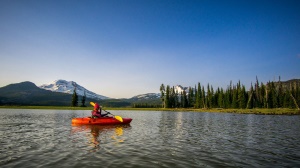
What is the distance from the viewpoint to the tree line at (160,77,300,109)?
10269cm

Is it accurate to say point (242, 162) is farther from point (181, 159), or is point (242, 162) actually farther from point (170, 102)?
point (170, 102)

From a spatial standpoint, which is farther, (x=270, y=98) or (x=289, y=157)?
(x=270, y=98)

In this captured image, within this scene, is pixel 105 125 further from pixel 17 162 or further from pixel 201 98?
pixel 201 98

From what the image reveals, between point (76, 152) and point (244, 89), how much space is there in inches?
4408

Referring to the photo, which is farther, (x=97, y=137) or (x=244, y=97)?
(x=244, y=97)

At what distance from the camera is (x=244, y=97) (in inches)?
4245

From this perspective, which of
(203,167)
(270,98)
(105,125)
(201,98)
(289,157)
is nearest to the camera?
(203,167)

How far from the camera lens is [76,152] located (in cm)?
1347

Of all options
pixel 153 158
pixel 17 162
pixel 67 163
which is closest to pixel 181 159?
pixel 153 158

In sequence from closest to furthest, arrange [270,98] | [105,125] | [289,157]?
1. [289,157]
2. [105,125]
3. [270,98]

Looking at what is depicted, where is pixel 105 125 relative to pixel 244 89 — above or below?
below

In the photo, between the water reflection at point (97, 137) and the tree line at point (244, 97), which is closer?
the water reflection at point (97, 137)

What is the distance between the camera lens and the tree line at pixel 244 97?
103 meters

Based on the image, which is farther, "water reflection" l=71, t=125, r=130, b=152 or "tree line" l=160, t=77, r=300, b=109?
"tree line" l=160, t=77, r=300, b=109
